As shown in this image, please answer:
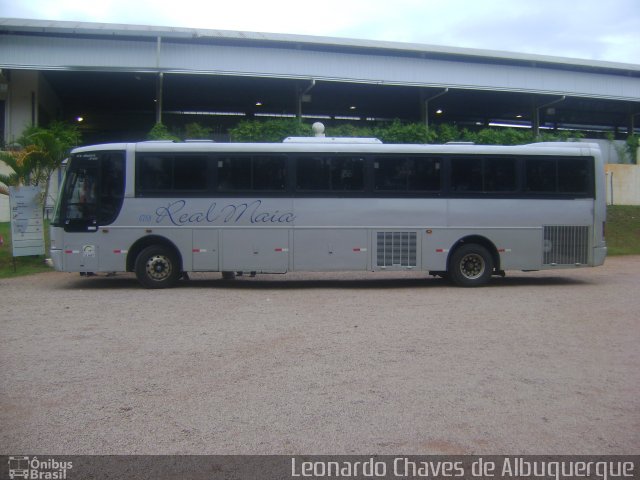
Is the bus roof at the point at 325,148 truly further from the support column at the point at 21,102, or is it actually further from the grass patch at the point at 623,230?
A: the support column at the point at 21,102

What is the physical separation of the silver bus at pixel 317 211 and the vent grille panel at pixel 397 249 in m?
0.02

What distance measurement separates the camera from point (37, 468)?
4820mm

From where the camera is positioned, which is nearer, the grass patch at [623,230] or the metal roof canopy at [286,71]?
the grass patch at [623,230]

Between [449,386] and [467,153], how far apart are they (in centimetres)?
910

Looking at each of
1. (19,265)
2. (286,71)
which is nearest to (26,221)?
(19,265)

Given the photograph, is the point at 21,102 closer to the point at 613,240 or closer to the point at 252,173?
the point at 252,173

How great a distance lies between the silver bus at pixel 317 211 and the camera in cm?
1452

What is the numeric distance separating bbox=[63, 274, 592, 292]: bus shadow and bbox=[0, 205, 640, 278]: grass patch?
235 centimetres

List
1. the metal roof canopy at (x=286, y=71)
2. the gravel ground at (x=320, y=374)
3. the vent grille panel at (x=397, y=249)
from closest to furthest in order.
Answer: the gravel ground at (x=320, y=374) < the vent grille panel at (x=397, y=249) < the metal roof canopy at (x=286, y=71)

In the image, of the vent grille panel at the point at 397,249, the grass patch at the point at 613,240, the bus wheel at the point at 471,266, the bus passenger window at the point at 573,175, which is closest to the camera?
the vent grille panel at the point at 397,249

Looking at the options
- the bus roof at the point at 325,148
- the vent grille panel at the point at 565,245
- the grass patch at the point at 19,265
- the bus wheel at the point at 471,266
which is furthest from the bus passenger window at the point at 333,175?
the grass patch at the point at 19,265

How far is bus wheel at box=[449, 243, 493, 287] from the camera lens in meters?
14.9

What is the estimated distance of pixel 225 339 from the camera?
9.13 m

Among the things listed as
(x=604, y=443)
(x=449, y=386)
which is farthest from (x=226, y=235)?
(x=604, y=443)
